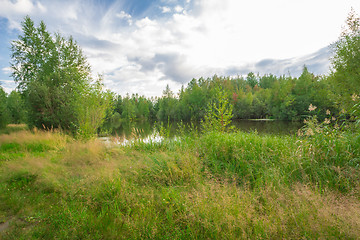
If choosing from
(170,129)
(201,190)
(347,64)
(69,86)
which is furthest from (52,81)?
(347,64)

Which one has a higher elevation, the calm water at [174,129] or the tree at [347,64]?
the tree at [347,64]

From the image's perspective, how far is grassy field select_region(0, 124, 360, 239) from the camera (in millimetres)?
2209

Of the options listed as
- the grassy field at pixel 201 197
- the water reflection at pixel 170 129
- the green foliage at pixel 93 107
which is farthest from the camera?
the green foliage at pixel 93 107

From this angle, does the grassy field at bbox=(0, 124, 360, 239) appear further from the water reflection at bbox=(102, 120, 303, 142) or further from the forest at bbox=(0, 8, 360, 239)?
the water reflection at bbox=(102, 120, 303, 142)

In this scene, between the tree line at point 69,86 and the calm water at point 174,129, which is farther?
the tree line at point 69,86

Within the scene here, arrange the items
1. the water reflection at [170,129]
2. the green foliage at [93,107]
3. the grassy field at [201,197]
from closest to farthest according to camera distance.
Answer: the grassy field at [201,197], the water reflection at [170,129], the green foliage at [93,107]

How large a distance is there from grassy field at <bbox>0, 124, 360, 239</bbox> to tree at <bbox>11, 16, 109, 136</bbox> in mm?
7272

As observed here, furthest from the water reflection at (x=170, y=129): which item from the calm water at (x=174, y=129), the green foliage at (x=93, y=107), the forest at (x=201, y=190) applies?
the green foliage at (x=93, y=107)

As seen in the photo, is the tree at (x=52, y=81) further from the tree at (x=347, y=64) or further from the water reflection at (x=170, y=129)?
the tree at (x=347, y=64)

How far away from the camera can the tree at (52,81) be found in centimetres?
1277

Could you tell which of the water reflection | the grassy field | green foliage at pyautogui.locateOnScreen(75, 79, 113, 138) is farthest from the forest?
green foliage at pyautogui.locateOnScreen(75, 79, 113, 138)

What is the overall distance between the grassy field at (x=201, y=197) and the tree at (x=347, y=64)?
13958 mm

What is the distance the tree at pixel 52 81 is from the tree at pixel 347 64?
19736 millimetres

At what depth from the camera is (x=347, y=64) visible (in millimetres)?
14195
